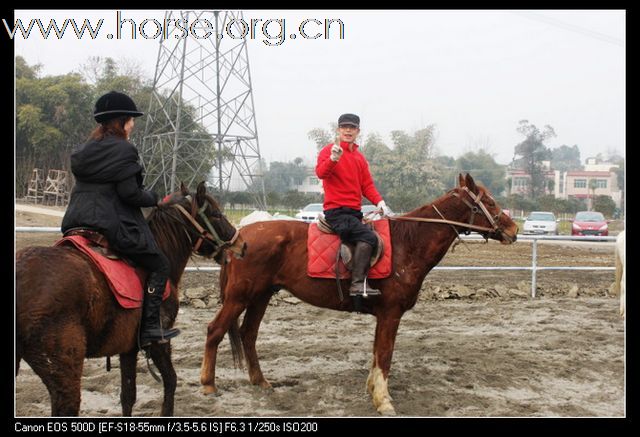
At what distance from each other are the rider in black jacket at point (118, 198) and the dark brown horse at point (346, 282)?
50.4 inches

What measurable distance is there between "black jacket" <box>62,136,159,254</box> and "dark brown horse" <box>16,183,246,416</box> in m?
0.24

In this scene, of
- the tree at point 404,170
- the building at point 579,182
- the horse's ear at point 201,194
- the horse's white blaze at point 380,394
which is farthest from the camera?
the building at point 579,182

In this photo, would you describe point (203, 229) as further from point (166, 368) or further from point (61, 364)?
point (61, 364)

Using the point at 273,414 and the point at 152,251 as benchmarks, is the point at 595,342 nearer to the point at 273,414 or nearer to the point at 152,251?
the point at 273,414

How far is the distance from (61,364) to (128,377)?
91cm

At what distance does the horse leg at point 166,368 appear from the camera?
3.72 m

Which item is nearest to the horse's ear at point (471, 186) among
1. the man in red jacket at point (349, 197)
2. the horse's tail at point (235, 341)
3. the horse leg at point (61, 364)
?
the man in red jacket at point (349, 197)

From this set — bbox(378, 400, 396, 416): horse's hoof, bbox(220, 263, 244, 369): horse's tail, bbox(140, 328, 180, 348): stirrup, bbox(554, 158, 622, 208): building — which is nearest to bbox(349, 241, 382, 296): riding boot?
bbox(378, 400, 396, 416): horse's hoof

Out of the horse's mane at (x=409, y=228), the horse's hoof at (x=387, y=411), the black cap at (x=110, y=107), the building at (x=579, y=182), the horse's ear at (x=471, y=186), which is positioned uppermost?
the building at (x=579, y=182)

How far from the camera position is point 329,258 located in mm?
4746

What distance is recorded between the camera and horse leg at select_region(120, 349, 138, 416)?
3.68 meters

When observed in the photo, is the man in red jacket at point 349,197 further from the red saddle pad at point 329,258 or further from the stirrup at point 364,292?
the red saddle pad at point 329,258

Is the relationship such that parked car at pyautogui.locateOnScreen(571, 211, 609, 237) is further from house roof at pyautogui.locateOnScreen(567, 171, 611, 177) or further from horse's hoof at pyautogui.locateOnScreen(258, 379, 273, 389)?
house roof at pyautogui.locateOnScreen(567, 171, 611, 177)

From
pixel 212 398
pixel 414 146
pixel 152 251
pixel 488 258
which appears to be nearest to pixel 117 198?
pixel 152 251
